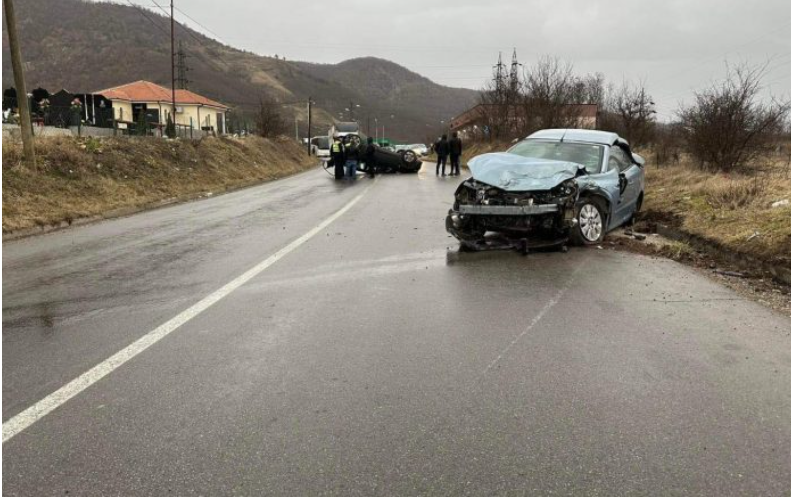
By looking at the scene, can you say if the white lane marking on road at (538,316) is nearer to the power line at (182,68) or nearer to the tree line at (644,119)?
the tree line at (644,119)

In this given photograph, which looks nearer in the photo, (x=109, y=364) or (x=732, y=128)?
(x=109, y=364)

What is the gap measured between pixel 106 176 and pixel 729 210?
1543cm

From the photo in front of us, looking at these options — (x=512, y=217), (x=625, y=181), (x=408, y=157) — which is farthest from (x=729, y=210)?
(x=408, y=157)

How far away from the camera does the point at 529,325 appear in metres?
5.13

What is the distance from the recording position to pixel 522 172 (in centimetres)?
869

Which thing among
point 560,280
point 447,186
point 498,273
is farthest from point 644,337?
point 447,186

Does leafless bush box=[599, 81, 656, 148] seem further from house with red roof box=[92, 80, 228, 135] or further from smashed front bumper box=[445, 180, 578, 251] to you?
house with red roof box=[92, 80, 228, 135]

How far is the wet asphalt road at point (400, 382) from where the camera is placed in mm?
2859

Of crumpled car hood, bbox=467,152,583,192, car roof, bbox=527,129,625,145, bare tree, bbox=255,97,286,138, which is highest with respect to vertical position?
bare tree, bbox=255,97,286,138

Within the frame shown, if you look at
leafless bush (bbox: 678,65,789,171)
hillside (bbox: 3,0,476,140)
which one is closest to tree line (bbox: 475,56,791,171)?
leafless bush (bbox: 678,65,789,171)

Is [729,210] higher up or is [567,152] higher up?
[567,152]

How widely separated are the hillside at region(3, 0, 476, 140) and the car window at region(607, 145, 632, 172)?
99.1 m

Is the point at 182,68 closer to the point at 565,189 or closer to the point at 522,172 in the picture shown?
the point at 522,172

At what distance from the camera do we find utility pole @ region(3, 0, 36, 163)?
13.5 m
